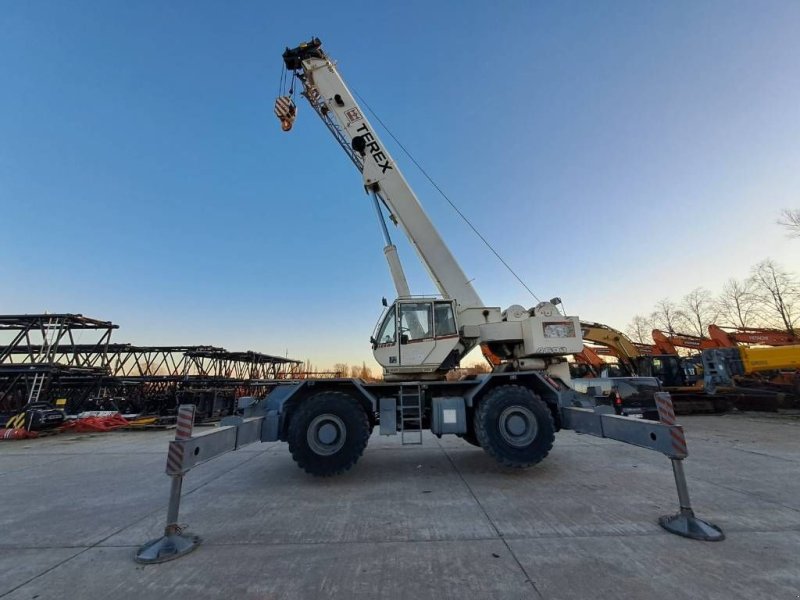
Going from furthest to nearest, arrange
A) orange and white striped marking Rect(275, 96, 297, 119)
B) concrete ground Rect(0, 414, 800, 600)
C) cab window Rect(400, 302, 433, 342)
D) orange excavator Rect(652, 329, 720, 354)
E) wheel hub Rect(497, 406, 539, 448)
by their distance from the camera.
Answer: orange excavator Rect(652, 329, 720, 354)
orange and white striped marking Rect(275, 96, 297, 119)
cab window Rect(400, 302, 433, 342)
wheel hub Rect(497, 406, 539, 448)
concrete ground Rect(0, 414, 800, 600)

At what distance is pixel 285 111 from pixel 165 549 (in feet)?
35.1

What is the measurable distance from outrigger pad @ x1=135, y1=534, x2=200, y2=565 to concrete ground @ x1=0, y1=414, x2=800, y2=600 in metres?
0.10

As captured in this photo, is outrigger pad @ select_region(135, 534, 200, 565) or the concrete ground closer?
the concrete ground

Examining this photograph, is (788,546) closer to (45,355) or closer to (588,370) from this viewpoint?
(588,370)

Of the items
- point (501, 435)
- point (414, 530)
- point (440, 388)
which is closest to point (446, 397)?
point (440, 388)

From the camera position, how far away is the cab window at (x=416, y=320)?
7062 mm

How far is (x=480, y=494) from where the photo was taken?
5180 mm

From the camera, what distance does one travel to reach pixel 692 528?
145 inches

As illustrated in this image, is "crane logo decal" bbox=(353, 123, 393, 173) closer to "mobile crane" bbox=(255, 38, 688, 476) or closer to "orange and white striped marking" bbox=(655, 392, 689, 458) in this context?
"mobile crane" bbox=(255, 38, 688, 476)

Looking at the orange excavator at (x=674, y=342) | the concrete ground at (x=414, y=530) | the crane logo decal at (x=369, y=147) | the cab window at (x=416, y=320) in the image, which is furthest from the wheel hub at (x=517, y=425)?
the orange excavator at (x=674, y=342)

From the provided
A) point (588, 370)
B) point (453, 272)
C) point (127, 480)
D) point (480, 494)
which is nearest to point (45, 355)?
point (127, 480)

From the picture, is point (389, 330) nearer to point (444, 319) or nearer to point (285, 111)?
point (444, 319)

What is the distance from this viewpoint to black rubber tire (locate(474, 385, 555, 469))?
5.98 metres

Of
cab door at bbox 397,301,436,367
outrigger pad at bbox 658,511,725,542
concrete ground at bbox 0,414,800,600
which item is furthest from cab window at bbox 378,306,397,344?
outrigger pad at bbox 658,511,725,542
